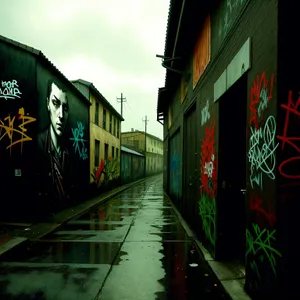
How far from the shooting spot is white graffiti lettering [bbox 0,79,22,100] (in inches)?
372

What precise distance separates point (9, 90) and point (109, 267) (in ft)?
22.0

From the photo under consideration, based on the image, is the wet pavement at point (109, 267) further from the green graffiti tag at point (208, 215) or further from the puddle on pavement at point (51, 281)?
the green graffiti tag at point (208, 215)

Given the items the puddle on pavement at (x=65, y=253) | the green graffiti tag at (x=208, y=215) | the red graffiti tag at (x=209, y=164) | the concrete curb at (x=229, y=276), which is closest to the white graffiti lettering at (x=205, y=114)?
the red graffiti tag at (x=209, y=164)

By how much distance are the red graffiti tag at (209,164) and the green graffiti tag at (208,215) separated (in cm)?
18

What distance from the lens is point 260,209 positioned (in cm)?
350

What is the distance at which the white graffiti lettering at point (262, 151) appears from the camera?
3.17 metres

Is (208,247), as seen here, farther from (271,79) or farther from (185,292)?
(271,79)

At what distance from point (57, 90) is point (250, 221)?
30.9 ft

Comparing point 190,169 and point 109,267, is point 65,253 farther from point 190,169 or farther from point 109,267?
point 190,169

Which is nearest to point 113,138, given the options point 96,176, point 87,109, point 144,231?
point 96,176

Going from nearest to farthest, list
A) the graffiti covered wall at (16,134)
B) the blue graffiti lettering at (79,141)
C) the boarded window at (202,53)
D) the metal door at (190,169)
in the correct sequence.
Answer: the boarded window at (202,53) < the metal door at (190,169) < the graffiti covered wall at (16,134) < the blue graffiti lettering at (79,141)

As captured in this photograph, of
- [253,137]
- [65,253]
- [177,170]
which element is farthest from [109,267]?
[177,170]

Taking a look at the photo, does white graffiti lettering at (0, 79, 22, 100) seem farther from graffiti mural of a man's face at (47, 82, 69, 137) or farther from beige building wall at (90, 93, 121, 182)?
beige building wall at (90, 93, 121, 182)

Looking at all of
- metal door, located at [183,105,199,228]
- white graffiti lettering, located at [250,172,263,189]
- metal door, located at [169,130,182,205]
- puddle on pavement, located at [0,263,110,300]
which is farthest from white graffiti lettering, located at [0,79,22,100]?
white graffiti lettering, located at [250,172,263,189]
